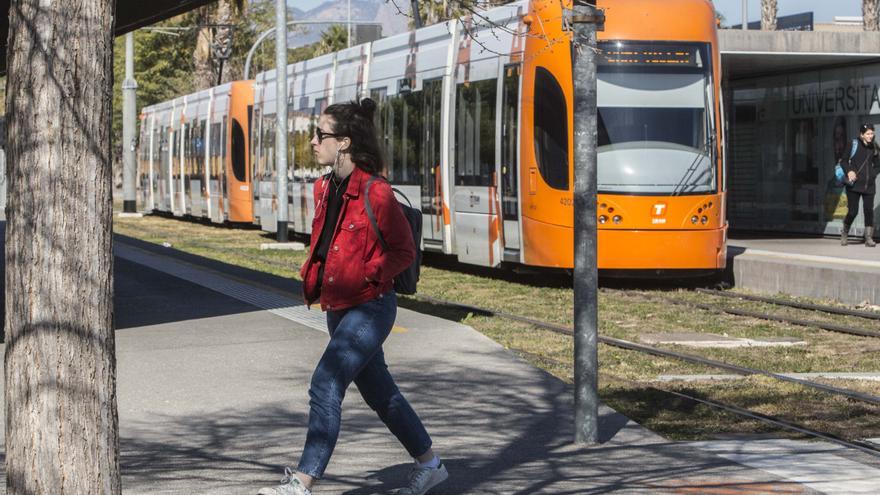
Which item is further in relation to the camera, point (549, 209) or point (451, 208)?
point (451, 208)

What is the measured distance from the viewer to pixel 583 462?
7.30 meters

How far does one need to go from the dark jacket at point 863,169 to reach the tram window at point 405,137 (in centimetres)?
586

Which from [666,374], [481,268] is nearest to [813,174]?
[481,268]

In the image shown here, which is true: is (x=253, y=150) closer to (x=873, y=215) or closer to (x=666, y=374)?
(x=873, y=215)

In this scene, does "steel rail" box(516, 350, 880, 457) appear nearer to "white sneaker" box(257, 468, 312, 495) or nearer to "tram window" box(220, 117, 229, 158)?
"white sneaker" box(257, 468, 312, 495)

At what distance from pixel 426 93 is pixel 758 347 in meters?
9.46

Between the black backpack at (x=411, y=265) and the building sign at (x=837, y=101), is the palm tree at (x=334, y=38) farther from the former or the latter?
the black backpack at (x=411, y=265)

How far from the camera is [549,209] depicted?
58.1 ft

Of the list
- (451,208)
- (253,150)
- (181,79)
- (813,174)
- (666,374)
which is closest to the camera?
(666,374)

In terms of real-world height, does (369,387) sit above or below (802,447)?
above

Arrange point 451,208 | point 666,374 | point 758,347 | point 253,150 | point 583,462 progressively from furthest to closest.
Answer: point 253,150 < point 451,208 < point 758,347 < point 666,374 < point 583,462

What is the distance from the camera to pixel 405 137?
72.5 feet

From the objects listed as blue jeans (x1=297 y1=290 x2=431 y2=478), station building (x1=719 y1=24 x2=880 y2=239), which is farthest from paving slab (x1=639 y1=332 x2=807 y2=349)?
station building (x1=719 y1=24 x2=880 y2=239)

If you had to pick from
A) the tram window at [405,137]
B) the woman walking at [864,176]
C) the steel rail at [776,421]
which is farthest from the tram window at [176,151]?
the steel rail at [776,421]
